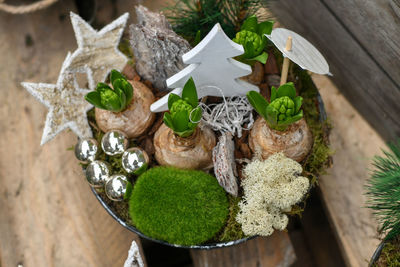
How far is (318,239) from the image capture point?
4.33 feet

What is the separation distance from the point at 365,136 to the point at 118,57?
0.71 meters

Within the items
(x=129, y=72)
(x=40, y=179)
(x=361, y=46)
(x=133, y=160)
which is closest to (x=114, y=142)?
(x=133, y=160)

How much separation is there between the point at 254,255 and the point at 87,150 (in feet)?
1.54

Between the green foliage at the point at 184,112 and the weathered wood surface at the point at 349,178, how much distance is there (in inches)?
20.5

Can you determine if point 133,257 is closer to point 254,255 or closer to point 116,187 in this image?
point 116,187

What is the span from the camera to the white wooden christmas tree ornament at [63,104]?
881 millimetres

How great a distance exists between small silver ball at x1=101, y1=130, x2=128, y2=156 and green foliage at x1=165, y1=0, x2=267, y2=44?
0.31 meters

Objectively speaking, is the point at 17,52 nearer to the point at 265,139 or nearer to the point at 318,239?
the point at 265,139

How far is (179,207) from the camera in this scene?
2.76 ft

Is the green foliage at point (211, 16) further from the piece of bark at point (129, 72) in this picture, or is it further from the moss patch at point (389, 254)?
the moss patch at point (389, 254)

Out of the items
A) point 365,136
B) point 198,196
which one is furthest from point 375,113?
point 198,196

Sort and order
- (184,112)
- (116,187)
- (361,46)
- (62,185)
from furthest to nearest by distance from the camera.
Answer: (62,185) → (361,46) → (116,187) → (184,112)

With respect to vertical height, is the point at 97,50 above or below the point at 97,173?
above

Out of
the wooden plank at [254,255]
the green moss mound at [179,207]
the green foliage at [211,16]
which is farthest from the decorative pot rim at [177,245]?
the green foliage at [211,16]
